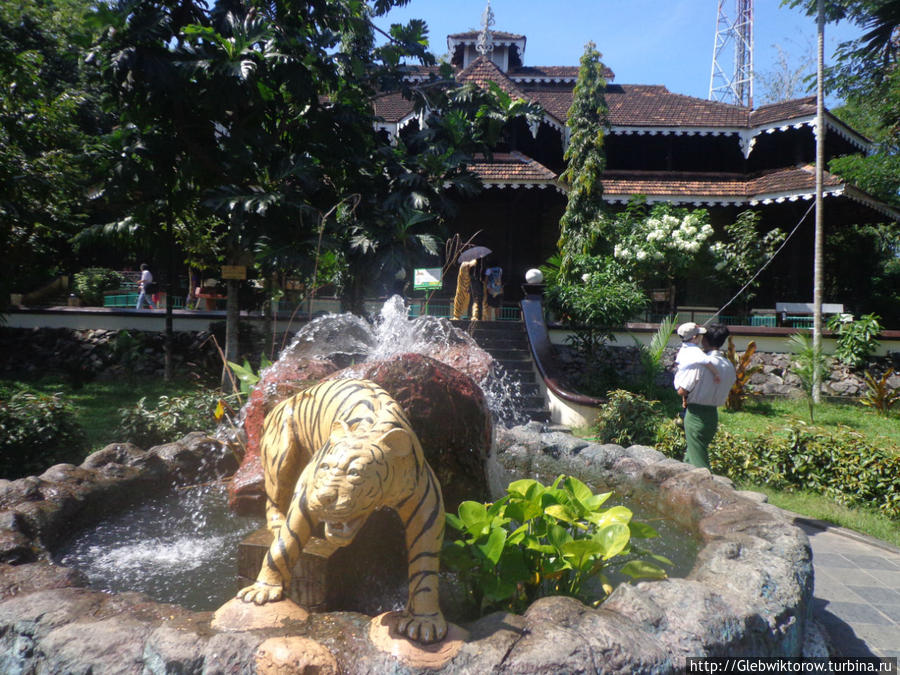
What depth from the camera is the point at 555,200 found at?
16.1m

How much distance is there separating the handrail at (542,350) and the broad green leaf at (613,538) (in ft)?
20.7

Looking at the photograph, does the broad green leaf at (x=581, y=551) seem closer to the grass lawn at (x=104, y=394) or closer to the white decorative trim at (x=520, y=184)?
the grass lawn at (x=104, y=394)

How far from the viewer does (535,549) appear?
2.65 m

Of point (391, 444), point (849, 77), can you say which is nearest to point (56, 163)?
point (391, 444)

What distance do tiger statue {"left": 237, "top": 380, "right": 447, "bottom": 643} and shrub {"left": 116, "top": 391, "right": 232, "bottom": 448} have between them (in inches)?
197

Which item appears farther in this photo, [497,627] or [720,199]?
[720,199]

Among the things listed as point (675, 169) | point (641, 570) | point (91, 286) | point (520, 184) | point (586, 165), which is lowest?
point (641, 570)

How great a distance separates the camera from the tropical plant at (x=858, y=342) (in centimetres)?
1123

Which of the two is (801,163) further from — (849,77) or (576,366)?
(576,366)

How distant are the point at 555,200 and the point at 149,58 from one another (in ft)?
36.4

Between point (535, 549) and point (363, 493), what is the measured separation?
102cm

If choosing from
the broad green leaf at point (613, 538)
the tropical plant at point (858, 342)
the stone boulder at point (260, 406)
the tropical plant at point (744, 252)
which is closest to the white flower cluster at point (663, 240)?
the tropical plant at point (744, 252)

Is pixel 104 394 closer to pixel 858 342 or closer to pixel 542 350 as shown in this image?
pixel 542 350

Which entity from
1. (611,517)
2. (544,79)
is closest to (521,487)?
(611,517)
